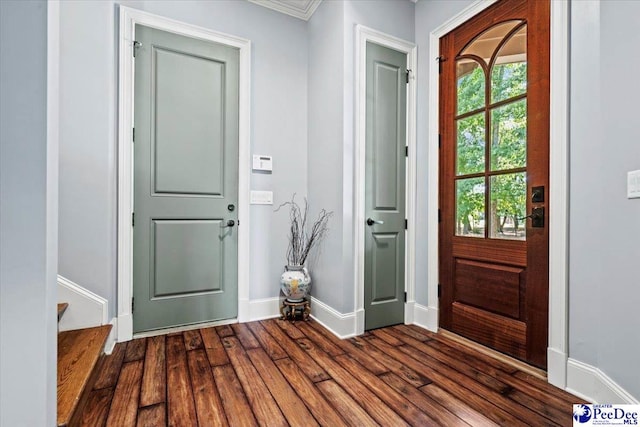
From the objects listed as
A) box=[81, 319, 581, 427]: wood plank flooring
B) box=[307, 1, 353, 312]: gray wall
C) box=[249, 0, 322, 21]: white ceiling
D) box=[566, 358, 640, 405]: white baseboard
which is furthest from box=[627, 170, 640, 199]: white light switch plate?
box=[249, 0, 322, 21]: white ceiling

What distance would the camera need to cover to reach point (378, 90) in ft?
8.21

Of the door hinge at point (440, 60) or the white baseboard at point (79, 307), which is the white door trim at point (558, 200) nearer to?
the door hinge at point (440, 60)

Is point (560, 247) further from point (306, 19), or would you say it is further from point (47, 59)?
point (306, 19)

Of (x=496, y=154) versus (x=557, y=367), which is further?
(x=496, y=154)

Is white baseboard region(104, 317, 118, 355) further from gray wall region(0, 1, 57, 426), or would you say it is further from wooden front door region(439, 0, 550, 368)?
wooden front door region(439, 0, 550, 368)

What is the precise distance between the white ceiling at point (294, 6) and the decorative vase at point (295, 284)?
2338 mm

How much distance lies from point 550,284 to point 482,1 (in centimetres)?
190

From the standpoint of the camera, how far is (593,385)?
1499 millimetres

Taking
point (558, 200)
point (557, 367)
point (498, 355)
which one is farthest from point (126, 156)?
point (557, 367)

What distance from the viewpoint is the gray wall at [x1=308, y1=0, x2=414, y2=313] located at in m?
2.36

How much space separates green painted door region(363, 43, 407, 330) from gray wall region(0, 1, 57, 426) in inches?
77.7

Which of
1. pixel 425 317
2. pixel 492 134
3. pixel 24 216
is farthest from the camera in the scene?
pixel 425 317

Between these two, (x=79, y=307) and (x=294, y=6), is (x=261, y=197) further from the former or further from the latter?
(x=294, y=6)

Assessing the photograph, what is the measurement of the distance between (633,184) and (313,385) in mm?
1749
